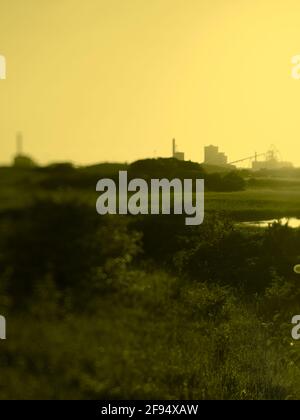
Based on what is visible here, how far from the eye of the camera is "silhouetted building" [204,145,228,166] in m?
18.0

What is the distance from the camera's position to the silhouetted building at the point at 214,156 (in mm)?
17958

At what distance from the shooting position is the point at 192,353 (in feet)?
25.3

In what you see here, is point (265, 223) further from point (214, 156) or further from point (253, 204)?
point (214, 156)

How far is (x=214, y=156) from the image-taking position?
1862cm

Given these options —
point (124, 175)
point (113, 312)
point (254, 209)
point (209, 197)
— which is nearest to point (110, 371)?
point (113, 312)

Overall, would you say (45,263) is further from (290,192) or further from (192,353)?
(290,192)

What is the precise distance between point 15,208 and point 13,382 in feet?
4.20
